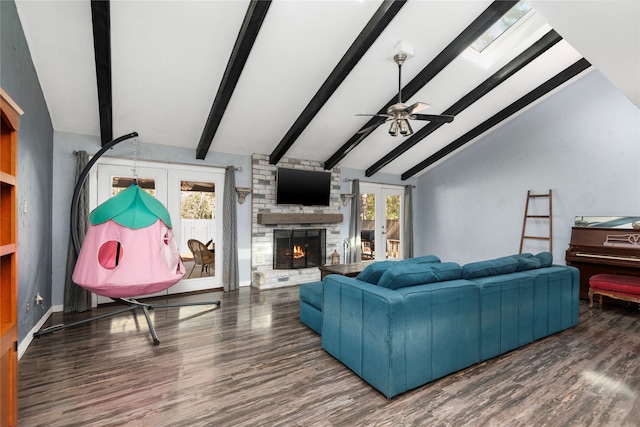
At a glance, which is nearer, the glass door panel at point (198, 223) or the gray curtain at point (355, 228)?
the glass door panel at point (198, 223)

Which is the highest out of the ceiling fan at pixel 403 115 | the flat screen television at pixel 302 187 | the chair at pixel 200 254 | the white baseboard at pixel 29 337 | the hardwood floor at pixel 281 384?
the ceiling fan at pixel 403 115

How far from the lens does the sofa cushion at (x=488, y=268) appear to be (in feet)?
8.13

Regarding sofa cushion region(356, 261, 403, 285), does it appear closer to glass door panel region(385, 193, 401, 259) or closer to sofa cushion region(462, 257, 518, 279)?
sofa cushion region(462, 257, 518, 279)

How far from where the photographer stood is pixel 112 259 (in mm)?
3645

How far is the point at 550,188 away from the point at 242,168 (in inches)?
216

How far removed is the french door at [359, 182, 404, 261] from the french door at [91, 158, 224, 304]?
10.5 ft

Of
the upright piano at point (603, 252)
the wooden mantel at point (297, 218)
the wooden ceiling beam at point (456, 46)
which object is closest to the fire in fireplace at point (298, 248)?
the wooden mantel at point (297, 218)

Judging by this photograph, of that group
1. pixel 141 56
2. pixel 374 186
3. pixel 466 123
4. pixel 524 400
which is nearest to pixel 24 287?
pixel 141 56

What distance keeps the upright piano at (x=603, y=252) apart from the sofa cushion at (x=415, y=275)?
325 cm

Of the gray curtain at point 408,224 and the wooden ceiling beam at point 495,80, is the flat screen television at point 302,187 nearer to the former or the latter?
the wooden ceiling beam at point 495,80

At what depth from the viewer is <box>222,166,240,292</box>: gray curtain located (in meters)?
4.92

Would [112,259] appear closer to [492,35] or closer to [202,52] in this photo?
[202,52]

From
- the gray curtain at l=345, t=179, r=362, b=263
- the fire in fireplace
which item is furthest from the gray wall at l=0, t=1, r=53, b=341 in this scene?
the gray curtain at l=345, t=179, r=362, b=263

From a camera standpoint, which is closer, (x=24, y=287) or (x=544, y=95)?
(x=24, y=287)
